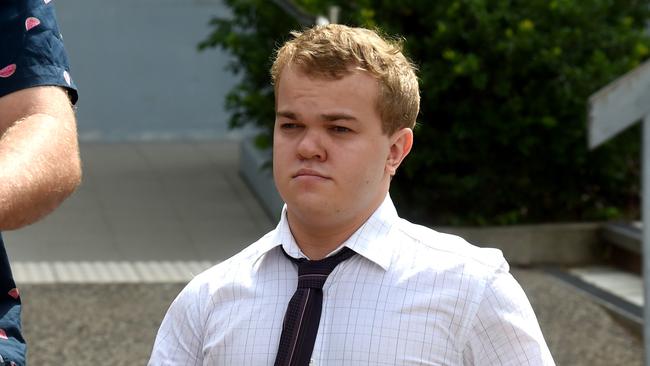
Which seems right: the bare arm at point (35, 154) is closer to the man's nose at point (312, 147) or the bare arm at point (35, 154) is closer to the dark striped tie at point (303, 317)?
the man's nose at point (312, 147)

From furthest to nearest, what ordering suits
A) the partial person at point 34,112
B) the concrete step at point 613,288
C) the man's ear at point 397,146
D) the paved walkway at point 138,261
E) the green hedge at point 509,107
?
the green hedge at point 509,107 → the concrete step at point 613,288 → the paved walkway at point 138,261 → the man's ear at point 397,146 → the partial person at point 34,112

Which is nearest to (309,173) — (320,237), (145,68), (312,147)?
Answer: (312,147)

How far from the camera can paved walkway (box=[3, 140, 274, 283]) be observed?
320 inches

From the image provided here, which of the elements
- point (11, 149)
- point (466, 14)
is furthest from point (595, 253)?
point (11, 149)

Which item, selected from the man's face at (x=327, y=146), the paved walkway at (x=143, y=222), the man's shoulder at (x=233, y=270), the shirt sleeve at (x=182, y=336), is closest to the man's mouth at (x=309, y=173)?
the man's face at (x=327, y=146)

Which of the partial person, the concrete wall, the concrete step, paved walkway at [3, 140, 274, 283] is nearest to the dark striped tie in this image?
the partial person

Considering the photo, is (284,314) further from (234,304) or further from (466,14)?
(466,14)

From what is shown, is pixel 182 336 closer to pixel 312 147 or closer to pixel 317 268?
pixel 317 268

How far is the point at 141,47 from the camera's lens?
12.8 m

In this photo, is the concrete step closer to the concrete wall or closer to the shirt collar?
the shirt collar

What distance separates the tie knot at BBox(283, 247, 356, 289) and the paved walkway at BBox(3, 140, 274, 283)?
537 centimetres

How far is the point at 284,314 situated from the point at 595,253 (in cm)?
617

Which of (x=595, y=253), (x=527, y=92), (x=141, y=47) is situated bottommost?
(x=141, y=47)

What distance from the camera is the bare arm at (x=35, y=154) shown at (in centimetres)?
178
